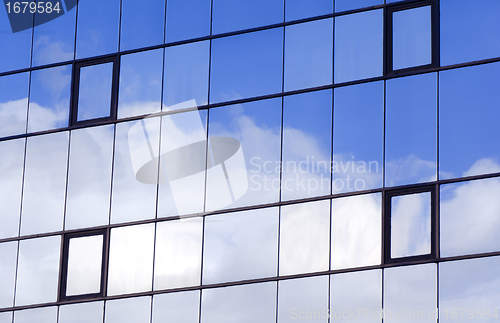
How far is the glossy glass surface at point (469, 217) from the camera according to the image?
19781mm

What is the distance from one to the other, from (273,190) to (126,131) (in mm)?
4479

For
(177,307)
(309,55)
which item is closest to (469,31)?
(309,55)

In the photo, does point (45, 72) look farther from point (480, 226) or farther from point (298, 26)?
point (480, 226)

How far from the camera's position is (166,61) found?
24.1 metres

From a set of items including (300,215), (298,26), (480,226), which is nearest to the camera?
(480,226)

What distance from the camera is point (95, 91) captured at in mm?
24922

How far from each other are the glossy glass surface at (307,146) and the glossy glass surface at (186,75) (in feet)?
8.29

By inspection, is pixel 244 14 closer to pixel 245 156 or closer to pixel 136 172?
pixel 245 156

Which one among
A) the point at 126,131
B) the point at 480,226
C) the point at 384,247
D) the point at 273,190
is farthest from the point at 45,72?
the point at 480,226

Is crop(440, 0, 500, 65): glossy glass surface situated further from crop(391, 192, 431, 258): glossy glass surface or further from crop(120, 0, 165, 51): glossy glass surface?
crop(120, 0, 165, 51): glossy glass surface

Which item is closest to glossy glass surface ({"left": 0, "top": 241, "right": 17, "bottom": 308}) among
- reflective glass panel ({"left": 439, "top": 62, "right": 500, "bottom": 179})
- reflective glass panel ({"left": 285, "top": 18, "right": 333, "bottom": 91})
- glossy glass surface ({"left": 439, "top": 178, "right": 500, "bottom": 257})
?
reflective glass panel ({"left": 285, "top": 18, "right": 333, "bottom": 91})

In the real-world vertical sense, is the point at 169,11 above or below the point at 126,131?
above

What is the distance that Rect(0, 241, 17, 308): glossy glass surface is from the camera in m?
23.9

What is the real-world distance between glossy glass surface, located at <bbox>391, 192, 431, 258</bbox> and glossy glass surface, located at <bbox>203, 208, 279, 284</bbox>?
282cm
